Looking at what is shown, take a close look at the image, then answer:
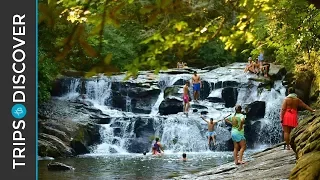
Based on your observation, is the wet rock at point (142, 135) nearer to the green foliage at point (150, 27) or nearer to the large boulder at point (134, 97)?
the large boulder at point (134, 97)

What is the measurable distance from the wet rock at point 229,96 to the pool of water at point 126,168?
7821mm

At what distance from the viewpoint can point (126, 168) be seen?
15578mm

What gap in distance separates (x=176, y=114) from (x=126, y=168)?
874 cm

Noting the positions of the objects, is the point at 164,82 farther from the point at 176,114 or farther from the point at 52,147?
the point at 52,147

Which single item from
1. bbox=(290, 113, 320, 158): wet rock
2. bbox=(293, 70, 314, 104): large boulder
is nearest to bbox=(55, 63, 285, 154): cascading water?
bbox=(293, 70, 314, 104): large boulder

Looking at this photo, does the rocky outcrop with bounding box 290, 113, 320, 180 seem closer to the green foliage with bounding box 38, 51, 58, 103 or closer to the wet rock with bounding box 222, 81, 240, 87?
the green foliage with bounding box 38, 51, 58, 103

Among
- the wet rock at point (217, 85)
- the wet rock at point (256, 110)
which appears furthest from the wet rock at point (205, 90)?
the wet rock at point (256, 110)

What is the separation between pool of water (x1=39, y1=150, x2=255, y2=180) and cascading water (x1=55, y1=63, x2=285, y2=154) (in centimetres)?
356

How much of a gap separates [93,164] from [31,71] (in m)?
12.6

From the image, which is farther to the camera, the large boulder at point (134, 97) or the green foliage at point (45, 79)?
the large boulder at point (134, 97)

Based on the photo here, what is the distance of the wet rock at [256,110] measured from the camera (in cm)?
2407

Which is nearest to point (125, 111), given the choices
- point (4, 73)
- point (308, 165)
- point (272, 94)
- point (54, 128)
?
point (54, 128)

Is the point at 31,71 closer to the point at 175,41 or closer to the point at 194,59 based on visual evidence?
the point at 175,41

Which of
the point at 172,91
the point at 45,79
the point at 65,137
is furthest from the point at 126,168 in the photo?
the point at 172,91
